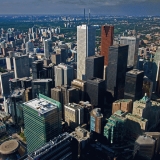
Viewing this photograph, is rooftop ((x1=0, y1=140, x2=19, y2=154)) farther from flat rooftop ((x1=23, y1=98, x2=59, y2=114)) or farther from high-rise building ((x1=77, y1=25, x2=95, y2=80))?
high-rise building ((x1=77, y1=25, x2=95, y2=80))

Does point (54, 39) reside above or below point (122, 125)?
above

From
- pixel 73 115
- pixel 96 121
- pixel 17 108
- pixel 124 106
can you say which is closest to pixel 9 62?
pixel 17 108

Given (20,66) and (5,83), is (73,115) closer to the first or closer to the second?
(5,83)

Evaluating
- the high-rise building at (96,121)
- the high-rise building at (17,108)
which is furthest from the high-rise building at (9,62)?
the high-rise building at (96,121)

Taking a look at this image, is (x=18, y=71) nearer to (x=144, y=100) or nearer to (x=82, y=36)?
(x=82, y=36)

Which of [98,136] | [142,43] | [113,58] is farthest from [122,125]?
[142,43]

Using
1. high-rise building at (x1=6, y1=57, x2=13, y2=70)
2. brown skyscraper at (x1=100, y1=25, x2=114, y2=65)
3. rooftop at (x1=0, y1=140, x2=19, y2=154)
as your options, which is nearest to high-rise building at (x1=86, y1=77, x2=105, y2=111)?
rooftop at (x1=0, y1=140, x2=19, y2=154)

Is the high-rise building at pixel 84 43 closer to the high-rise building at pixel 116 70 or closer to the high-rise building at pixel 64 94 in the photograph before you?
the high-rise building at pixel 116 70
